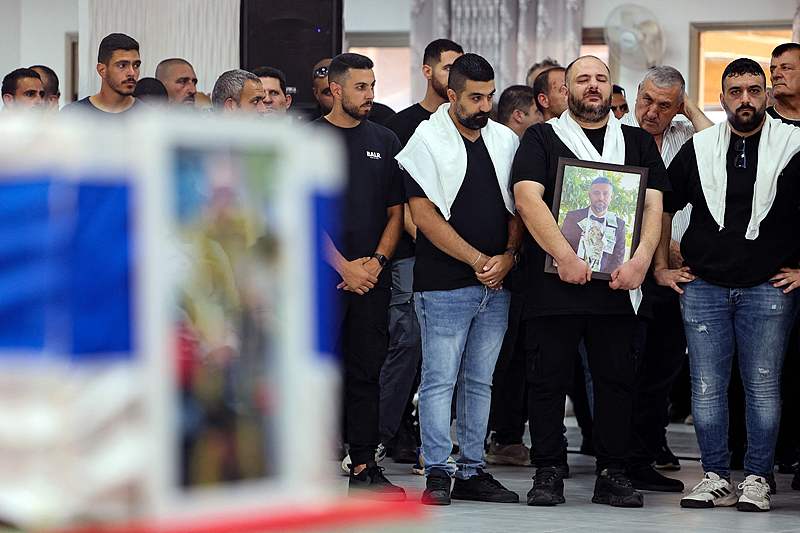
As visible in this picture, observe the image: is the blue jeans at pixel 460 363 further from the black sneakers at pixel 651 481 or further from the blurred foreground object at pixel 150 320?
the blurred foreground object at pixel 150 320

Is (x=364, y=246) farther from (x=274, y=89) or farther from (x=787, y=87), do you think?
(x=787, y=87)

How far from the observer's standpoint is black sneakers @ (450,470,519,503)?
15.3 feet

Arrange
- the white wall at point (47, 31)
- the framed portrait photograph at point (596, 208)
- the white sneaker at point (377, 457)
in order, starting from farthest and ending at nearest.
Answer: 1. the white wall at point (47, 31)
2. the white sneaker at point (377, 457)
3. the framed portrait photograph at point (596, 208)

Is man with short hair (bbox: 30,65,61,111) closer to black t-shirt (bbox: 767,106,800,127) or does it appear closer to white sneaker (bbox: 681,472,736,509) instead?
black t-shirt (bbox: 767,106,800,127)

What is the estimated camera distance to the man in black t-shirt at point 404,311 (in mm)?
5598

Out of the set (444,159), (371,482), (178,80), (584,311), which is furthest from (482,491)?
(178,80)

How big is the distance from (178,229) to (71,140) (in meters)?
0.10

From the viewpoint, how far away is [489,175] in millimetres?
4715

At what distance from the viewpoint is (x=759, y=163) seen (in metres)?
4.63

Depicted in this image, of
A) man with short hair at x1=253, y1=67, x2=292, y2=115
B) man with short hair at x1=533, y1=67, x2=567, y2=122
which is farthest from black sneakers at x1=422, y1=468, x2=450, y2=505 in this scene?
man with short hair at x1=533, y1=67, x2=567, y2=122

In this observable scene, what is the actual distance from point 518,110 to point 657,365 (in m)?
1.54

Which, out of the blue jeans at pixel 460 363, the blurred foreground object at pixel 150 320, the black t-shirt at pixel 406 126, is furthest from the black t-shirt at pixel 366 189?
the blurred foreground object at pixel 150 320

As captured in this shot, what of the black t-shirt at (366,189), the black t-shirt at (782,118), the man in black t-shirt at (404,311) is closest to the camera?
the black t-shirt at (366,189)

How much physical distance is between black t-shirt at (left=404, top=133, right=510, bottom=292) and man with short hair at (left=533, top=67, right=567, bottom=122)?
1.47m
